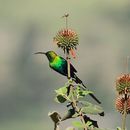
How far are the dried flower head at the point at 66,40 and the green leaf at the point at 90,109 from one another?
0.73m

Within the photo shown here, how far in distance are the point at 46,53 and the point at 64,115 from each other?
2068mm

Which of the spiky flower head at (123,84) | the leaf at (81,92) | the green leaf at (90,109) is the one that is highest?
the spiky flower head at (123,84)

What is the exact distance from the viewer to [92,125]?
2299 mm

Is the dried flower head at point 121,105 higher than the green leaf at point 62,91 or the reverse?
the reverse

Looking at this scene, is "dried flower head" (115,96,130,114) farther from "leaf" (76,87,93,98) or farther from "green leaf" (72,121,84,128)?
"green leaf" (72,121,84,128)

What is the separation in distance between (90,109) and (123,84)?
460 mm

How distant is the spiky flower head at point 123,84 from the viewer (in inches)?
102

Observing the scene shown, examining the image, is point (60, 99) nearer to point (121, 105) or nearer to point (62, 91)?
point (62, 91)

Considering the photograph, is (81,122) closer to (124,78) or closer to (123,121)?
(123,121)

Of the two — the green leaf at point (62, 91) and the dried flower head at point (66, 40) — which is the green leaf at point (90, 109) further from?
the dried flower head at point (66, 40)

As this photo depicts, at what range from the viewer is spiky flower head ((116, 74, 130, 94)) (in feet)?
8.46

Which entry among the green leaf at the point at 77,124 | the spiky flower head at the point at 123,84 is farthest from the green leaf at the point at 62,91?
the spiky flower head at the point at 123,84

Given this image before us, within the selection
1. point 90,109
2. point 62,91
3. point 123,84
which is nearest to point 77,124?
point 90,109

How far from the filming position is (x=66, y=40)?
9.66 ft
